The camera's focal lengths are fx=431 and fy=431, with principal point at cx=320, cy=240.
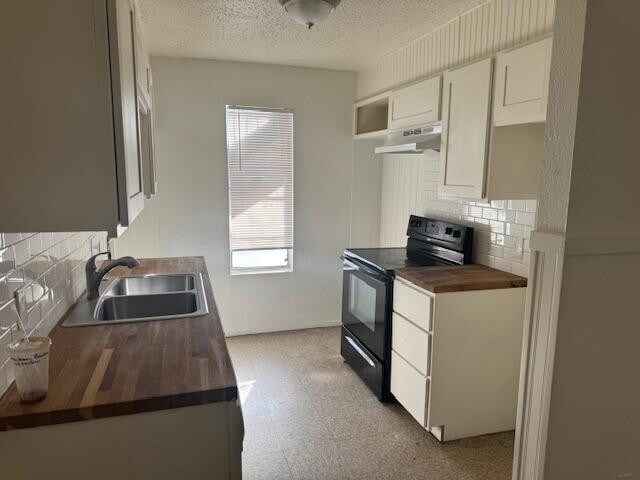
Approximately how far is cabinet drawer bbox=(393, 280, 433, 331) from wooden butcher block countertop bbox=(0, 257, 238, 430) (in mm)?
1175

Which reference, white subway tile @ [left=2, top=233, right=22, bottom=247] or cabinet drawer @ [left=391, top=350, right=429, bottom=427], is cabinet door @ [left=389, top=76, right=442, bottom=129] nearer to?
cabinet drawer @ [left=391, top=350, right=429, bottom=427]

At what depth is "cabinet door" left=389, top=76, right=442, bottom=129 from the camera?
8.96ft

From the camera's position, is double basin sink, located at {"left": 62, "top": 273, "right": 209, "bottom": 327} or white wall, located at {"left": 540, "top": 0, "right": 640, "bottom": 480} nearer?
white wall, located at {"left": 540, "top": 0, "right": 640, "bottom": 480}

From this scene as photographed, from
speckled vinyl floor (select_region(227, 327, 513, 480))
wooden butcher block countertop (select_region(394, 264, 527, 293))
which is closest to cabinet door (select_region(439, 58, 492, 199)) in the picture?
wooden butcher block countertop (select_region(394, 264, 527, 293))

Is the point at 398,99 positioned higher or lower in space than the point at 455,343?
higher

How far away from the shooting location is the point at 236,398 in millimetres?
1284

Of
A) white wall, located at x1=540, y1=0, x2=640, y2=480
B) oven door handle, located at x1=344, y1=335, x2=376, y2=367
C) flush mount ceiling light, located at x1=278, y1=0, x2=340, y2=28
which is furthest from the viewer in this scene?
oven door handle, located at x1=344, y1=335, x2=376, y2=367

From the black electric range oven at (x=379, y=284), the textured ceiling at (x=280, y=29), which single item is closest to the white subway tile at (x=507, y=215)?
the black electric range oven at (x=379, y=284)

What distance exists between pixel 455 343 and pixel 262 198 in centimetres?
223

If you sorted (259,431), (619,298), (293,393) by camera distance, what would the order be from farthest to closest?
(293,393) → (259,431) → (619,298)

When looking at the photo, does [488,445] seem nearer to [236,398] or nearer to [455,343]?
[455,343]

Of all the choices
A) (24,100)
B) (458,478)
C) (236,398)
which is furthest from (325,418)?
(24,100)

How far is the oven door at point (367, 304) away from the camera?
280cm

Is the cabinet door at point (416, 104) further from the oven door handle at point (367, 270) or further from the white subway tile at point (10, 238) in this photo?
the white subway tile at point (10, 238)
